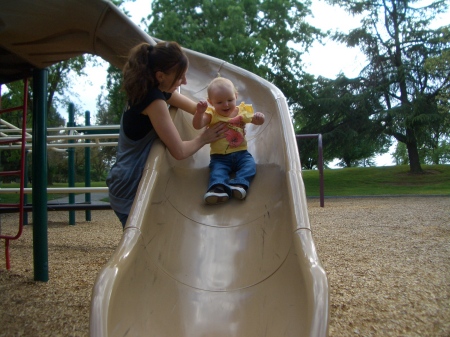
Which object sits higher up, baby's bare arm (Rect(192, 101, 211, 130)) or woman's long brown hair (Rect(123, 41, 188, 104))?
woman's long brown hair (Rect(123, 41, 188, 104))

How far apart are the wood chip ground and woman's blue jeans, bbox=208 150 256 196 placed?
2.58 feet

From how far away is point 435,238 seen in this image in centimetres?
479

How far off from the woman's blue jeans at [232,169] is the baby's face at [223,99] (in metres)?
0.28

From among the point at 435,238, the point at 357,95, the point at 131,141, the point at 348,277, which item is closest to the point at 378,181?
the point at 357,95

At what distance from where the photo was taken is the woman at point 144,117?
2.37 metres

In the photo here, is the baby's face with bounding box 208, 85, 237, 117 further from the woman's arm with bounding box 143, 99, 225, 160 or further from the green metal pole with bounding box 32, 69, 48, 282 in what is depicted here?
the green metal pole with bounding box 32, 69, 48, 282

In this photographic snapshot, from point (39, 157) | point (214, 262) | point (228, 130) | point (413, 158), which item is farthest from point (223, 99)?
point (413, 158)

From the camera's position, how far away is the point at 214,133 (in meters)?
2.73

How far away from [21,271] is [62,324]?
1.46 meters

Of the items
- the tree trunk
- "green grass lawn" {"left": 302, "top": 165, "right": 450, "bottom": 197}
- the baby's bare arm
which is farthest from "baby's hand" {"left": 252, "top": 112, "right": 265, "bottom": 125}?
the tree trunk

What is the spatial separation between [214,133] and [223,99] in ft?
0.88

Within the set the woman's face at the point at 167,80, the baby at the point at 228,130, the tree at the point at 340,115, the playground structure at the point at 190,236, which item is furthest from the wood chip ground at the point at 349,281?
the tree at the point at 340,115

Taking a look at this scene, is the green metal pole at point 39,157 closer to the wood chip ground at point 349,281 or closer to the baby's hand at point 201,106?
the wood chip ground at point 349,281

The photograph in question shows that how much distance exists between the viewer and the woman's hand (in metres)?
2.67
